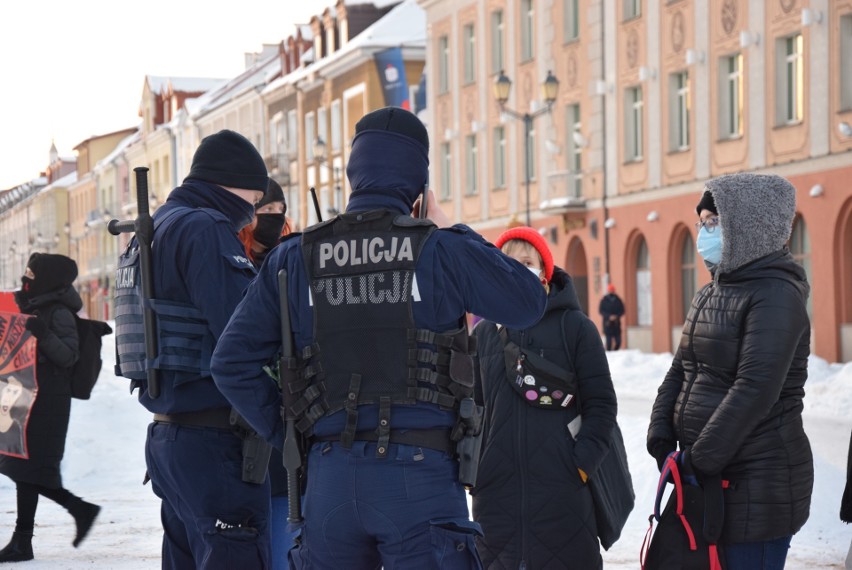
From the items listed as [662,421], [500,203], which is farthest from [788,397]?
[500,203]

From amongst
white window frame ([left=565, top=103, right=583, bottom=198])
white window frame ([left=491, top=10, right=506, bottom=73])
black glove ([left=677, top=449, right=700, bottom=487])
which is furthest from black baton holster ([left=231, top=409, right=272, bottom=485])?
white window frame ([left=491, top=10, right=506, bottom=73])

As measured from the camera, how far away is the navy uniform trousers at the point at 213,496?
4.84 m

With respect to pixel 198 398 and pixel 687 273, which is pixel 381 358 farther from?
pixel 687 273

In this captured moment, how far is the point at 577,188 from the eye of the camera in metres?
33.8

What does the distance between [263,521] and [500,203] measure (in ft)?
107

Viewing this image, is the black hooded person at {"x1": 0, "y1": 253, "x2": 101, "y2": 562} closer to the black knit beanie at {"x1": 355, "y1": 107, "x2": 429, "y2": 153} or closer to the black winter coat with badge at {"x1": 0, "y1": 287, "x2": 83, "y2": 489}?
the black winter coat with badge at {"x1": 0, "y1": 287, "x2": 83, "y2": 489}

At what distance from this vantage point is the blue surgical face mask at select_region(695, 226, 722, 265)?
509 centimetres

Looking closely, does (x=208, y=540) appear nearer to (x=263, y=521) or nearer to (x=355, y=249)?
(x=263, y=521)

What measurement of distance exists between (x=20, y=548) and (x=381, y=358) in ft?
16.5

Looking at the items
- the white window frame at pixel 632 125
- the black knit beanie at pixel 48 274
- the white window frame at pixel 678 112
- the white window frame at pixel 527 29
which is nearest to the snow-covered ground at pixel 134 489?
the black knit beanie at pixel 48 274

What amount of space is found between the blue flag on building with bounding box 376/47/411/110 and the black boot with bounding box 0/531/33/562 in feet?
127

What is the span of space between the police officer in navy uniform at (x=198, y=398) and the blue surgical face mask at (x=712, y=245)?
1620mm

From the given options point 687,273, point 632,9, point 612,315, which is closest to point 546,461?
point 687,273

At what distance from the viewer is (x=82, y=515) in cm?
832
